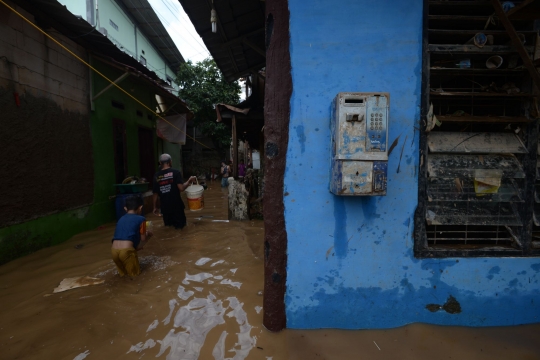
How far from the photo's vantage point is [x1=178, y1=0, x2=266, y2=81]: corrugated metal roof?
14.0 ft

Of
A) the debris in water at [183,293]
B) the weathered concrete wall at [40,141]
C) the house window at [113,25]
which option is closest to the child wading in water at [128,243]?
the debris in water at [183,293]

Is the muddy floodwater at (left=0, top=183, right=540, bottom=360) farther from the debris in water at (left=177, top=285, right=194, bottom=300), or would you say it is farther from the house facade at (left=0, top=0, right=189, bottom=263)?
the house facade at (left=0, top=0, right=189, bottom=263)

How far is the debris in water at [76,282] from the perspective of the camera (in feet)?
9.91

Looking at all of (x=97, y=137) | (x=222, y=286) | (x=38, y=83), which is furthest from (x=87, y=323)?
(x=97, y=137)

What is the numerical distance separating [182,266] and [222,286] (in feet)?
2.78

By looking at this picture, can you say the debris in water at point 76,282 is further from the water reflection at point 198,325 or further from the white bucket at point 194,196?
the white bucket at point 194,196

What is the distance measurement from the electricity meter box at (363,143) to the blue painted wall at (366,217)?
0.20 meters

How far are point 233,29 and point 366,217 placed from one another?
4.41 meters

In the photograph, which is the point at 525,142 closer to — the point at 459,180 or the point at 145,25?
the point at 459,180

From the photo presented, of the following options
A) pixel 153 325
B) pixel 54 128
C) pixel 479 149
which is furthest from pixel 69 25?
pixel 479 149

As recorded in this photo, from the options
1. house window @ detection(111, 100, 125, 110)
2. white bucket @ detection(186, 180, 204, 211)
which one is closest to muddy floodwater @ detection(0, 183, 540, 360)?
white bucket @ detection(186, 180, 204, 211)

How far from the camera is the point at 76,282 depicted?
10.4 feet

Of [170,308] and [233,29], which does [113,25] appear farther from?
[170,308]

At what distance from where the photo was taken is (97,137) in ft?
19.3
